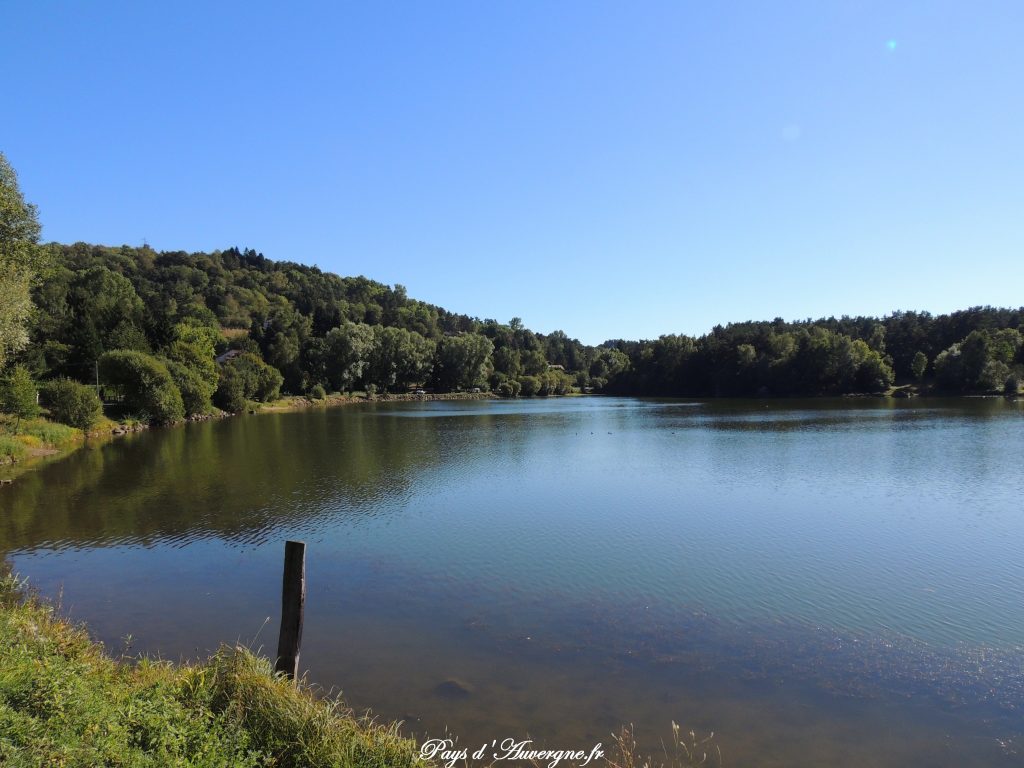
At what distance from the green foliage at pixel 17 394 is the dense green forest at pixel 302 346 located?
0.13 metres

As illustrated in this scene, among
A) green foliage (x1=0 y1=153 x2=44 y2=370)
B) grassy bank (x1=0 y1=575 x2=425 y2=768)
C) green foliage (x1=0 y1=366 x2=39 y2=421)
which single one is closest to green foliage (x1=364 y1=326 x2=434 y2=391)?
green foliage (x1=0 y1=366 x2=39 y2=421)

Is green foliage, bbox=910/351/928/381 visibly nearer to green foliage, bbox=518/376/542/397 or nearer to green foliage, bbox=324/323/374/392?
green foliage, bbox=518/376/542/397

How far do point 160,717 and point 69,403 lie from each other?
46.4m

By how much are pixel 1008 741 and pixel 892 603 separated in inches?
206

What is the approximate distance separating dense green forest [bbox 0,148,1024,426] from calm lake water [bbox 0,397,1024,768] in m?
17.7

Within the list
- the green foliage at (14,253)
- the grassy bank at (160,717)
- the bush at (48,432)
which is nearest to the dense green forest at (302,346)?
the green foliage at (14,253)

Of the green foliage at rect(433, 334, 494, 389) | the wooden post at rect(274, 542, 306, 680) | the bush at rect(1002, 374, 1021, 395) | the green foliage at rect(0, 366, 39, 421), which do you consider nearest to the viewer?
the wooden post at rect(274, 542, 306, 680)

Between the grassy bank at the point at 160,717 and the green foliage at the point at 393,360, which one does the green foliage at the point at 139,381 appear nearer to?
the grassy bank at the point at 160,717

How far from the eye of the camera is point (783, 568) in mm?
15578

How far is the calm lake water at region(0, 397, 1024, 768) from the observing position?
8.90 m

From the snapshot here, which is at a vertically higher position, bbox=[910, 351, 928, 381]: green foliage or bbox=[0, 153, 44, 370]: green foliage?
bbox=[0, 153, 44, 370]: green foliage

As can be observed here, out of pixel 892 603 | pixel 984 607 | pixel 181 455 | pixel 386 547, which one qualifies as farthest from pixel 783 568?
pixel 181 455

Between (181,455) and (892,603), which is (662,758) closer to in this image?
(892,603)

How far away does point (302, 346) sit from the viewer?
108125 millimetres
